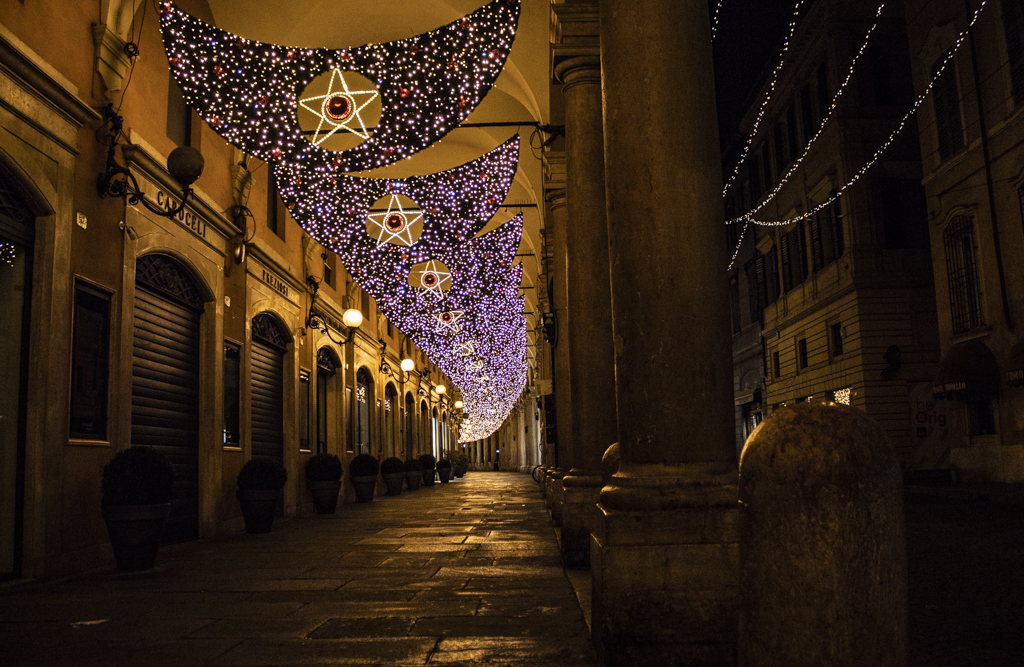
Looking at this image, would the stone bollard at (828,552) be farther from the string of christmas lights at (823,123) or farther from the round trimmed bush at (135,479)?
the string of christmas lights at (823,123)

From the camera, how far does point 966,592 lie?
19.1 feet

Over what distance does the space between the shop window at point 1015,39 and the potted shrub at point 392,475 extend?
17.2 m

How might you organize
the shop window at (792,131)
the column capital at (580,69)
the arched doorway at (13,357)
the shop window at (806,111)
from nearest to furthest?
the arched doorway at (13,357), the column capital at (580,69), the shop window at (806,111), the shop window at (792,131)

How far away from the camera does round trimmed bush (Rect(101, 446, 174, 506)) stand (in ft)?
24.9

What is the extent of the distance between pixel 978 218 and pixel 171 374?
55.0 feet

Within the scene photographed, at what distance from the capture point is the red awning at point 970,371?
17.4 metres

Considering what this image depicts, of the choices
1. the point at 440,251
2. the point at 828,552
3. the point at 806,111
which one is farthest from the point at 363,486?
the point at 806,111

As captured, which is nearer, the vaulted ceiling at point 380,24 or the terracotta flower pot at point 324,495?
the vaulted ceiling at point 380,24

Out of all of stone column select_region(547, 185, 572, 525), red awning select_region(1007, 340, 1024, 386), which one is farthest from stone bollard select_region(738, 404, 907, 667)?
red awning select_region(1007, 340, 1024, 386)

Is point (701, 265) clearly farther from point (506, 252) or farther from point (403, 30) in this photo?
point (506, 252)

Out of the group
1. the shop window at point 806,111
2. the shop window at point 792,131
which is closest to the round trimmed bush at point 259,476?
the shop window at point 806,111

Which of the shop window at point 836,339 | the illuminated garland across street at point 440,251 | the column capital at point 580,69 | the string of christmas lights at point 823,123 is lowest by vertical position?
the shop window at point 836,339

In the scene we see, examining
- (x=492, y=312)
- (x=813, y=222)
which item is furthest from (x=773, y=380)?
(x=492, y=312)

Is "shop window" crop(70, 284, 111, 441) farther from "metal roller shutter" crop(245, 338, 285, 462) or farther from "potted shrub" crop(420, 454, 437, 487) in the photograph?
"potted shrub" crop(420, 454, 437, 487)
